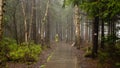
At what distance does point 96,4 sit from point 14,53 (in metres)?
8.08

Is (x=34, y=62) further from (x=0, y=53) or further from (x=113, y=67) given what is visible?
(x=113, y=67)

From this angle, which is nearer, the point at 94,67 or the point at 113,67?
the point at 113,67

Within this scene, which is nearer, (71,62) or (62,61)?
(71,62)

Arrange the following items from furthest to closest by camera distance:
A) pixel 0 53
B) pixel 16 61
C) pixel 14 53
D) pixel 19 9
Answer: pixel 19 9 → pixel 14 53 → pixel 16 61 → pixel 0 53

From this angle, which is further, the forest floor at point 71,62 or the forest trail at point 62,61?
the forest trail at point 62,61

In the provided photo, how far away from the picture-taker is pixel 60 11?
81188 millimetres

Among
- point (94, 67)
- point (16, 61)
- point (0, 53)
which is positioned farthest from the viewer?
point (16, 61)

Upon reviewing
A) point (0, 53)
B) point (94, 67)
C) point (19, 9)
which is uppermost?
point (19, 9)

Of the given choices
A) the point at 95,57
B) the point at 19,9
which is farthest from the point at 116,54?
the point at 19,9

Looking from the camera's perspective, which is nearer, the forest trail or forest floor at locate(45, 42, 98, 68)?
forest floor at locate(45, 42, 98, 68)

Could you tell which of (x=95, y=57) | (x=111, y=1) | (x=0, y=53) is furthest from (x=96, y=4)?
(x=95, y=57)

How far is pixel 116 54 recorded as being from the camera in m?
13.1

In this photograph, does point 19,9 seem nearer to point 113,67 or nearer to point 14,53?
point 14,53

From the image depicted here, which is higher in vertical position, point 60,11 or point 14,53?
point 60,11
